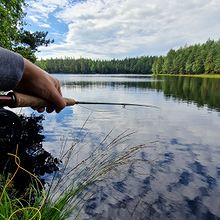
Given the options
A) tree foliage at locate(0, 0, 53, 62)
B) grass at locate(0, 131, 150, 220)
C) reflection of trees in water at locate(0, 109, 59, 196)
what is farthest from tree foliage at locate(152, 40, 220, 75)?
grass at locate(0, 131, 150, 220)

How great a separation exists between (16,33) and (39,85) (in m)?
20.7

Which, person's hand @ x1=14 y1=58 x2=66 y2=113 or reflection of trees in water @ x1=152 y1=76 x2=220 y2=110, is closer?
person's hand @ x1=14 y1=58 x2=66 y2=113

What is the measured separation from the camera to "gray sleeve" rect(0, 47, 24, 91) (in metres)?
1.38

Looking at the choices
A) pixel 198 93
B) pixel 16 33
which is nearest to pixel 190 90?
pixel 198 93

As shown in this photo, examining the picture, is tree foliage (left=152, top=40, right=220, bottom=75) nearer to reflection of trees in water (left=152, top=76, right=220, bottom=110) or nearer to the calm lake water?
reflection of trees in water (left=152, top=76, right=220, bottom=110)

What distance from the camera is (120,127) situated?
2216 centimetres

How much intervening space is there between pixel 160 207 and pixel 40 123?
55.7 ft

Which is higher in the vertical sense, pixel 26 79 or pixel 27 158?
pixel 26 79

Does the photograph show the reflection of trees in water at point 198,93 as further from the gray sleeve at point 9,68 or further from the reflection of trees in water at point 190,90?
the gray sleeve at point 9,68

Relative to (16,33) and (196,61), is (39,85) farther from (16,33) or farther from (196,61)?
(196,61)

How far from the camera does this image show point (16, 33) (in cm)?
2064

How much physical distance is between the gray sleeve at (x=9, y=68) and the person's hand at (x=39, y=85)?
7cm

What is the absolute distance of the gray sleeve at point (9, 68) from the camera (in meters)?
1.38

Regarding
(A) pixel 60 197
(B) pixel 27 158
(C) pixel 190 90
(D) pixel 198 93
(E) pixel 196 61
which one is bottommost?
(C) pixel 190 90
